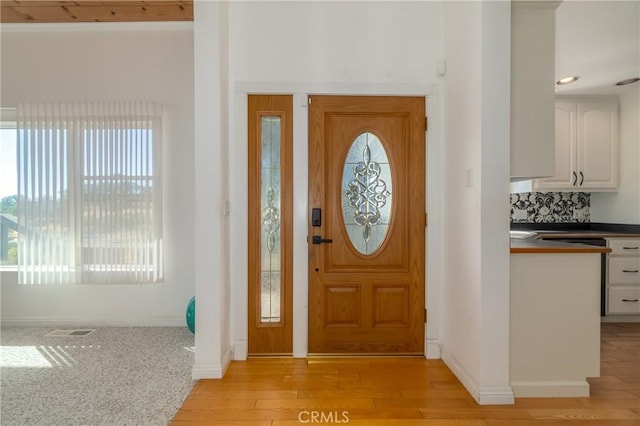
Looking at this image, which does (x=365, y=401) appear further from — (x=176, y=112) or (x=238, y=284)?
(x=176, y=112)

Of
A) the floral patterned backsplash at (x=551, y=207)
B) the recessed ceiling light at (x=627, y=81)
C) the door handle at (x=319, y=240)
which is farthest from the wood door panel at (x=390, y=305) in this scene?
the recessed ceiling light at (x=627, y=81)

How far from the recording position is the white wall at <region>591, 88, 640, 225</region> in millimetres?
4129

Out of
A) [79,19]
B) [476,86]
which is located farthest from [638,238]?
[79,19]

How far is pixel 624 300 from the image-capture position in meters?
3.88

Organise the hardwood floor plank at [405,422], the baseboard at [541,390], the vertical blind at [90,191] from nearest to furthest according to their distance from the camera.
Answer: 1. the hardwood floor plank at [405,422]
2. the baseboard at [541,390]
3. the vertical blind at [90,191]

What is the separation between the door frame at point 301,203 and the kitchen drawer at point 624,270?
2375 millimetres

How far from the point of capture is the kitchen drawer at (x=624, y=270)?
3877mm

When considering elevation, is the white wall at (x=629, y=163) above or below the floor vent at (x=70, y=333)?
above

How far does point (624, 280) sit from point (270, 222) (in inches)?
155

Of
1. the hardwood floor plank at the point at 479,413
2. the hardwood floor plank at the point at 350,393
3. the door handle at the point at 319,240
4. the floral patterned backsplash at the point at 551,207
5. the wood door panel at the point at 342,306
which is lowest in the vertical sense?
the hardwood floor plank at the point at 479,413

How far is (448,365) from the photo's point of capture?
110 inches

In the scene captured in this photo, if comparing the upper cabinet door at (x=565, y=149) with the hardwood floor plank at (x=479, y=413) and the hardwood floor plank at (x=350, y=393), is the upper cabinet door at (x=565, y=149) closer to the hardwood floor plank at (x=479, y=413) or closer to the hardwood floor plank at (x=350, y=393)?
the hardwood floor plank at (x=479, y=413)

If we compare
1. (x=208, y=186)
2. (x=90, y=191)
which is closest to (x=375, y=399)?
(x=208, y=186)

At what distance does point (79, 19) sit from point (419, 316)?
4.27 meters
